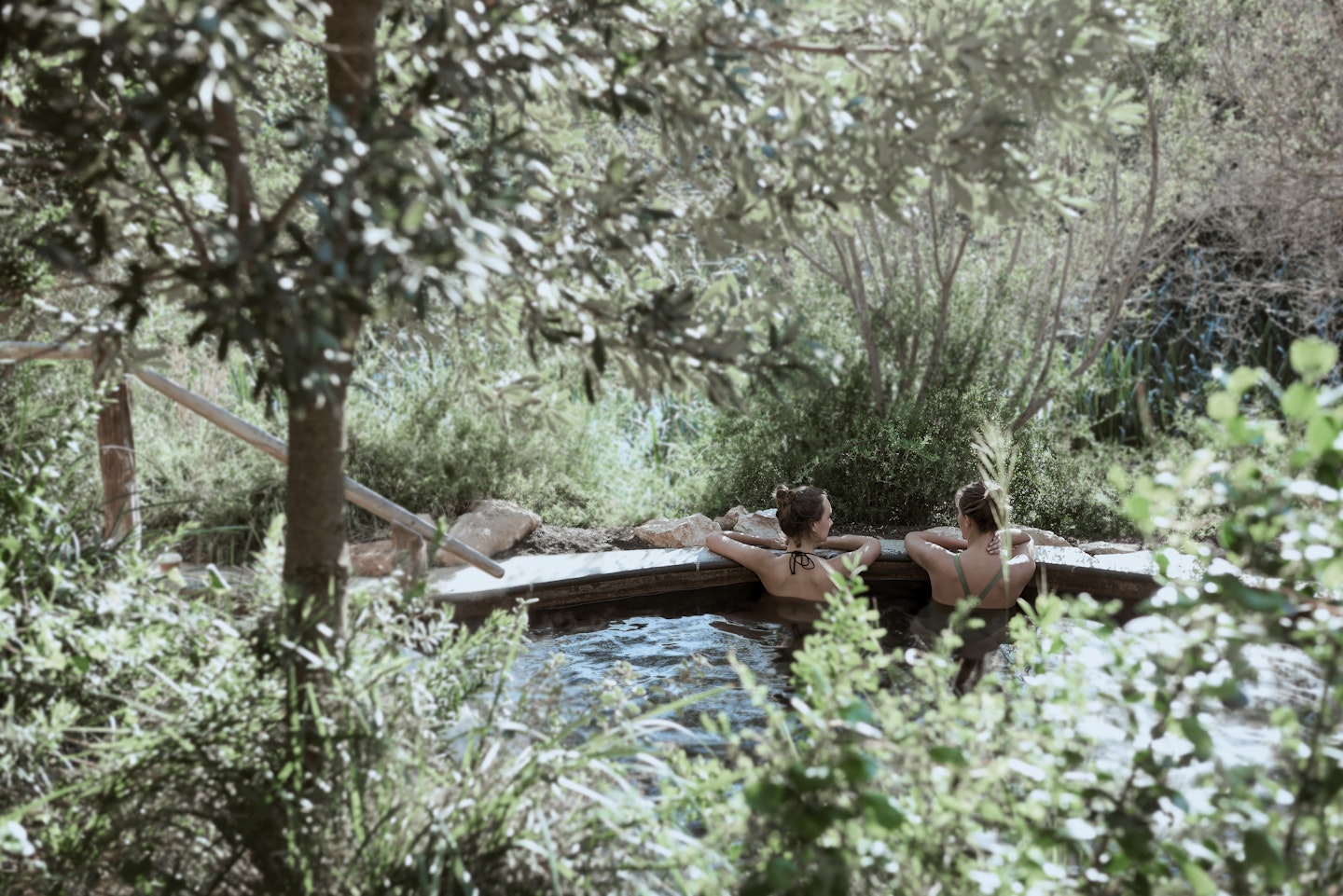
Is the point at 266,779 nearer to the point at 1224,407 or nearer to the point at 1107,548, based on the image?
the point at 1224,407

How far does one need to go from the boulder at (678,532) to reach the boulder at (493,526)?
2.18 feet

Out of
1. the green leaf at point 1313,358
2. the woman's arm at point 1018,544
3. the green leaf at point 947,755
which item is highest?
the green leaf at point 1313,358

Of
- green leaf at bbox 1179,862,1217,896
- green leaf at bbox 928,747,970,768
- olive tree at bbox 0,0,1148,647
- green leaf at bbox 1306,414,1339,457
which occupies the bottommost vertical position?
Result: green leaf at bbox 1179,862,1217,896

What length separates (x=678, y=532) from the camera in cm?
627

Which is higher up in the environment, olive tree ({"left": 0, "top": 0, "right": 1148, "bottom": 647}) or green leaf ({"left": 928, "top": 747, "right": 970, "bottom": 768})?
olive tree ({"left": 0, "top": 0, "right": 1148, "bottom": 647})

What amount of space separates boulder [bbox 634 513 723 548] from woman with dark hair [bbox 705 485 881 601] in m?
0.53

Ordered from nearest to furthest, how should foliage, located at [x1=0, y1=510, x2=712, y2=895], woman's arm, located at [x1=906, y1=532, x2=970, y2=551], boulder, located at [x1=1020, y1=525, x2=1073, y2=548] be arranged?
foliage, located at [x1=0, y1=510, x2=712, y2=895]
woman's arm, located at [x1=906, y1=532, x2=970, y2=551]
boulder, located at [x1=1020, y1=525, x2=1073, y2=548]

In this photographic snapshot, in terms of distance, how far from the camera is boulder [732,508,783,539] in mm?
6230

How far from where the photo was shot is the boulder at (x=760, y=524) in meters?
6.23

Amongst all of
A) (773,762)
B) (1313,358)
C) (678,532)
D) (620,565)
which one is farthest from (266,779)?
(678,532)

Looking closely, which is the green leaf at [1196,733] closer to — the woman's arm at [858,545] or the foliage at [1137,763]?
the foliage at [1137,763]

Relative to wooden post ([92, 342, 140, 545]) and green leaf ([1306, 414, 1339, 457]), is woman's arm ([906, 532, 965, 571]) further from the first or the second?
green leaf ([1306, 414, 1339, 457])

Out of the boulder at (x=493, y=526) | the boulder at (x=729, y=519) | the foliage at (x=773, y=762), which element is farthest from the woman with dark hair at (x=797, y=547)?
the foliage at (x=773, y=762)

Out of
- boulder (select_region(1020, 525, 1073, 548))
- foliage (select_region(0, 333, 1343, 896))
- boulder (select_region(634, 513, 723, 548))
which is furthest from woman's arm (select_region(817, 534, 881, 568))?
foliage (select_region(0, 333, 1343, 896))
